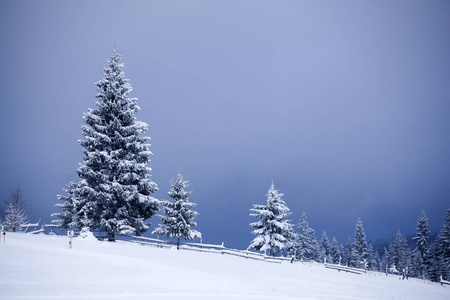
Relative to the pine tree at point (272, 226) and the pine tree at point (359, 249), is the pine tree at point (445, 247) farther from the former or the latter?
the pine tree at point (272, 226)

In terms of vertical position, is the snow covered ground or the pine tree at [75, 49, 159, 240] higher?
the pine tree at [75, 49, 159, 240]

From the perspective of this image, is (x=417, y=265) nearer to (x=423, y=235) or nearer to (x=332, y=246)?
(x=423, y=235)

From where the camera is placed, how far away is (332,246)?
2645 inches

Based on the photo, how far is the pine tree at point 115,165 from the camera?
2080 centimetres

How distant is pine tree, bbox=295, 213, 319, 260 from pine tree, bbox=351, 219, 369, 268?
32.0 ft

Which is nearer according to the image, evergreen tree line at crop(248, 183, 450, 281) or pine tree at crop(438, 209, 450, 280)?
evergreen tree line at crop(248, 183, 450, 281)

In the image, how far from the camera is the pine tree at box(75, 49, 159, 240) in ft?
68.2

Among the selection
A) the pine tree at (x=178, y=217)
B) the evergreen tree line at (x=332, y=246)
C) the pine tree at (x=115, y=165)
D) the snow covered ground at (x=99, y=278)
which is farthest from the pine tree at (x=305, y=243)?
the snow covered ground at (x=99, y=278)

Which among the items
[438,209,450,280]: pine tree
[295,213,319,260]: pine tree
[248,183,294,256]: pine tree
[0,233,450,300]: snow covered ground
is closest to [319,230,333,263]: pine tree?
[295,213,319,260]: pine tree

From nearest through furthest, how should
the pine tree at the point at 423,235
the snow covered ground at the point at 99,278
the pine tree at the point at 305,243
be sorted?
the snow covered ground at the point at 99,278 → the pine tree at the point at 305,243 → the pine tree at the point at 423,235

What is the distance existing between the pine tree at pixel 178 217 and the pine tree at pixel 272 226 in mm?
7594

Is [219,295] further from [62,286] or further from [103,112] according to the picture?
[103,112]

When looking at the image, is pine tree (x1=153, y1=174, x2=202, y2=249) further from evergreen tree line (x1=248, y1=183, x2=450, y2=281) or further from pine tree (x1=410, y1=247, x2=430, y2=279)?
pine tree (x1=410, y1=247, x2=430, y2=279)

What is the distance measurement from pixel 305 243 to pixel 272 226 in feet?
69.1
